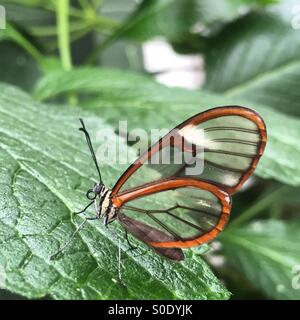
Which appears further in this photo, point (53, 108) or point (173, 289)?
point (53, 108)

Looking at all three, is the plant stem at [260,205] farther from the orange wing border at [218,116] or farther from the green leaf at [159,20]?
the orange wing border at [218,116]

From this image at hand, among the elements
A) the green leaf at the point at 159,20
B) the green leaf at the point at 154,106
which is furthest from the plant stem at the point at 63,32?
the green leaf at the point at 154,106

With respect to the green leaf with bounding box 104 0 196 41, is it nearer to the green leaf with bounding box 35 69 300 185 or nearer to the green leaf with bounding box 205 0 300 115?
the green leaf with bounding box 205 0 300 115

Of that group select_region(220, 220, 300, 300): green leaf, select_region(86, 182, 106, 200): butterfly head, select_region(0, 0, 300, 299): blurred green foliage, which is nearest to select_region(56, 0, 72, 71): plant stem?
select_region(0, 0, 300, 299): blurred green foliage

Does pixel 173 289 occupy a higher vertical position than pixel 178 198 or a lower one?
lower

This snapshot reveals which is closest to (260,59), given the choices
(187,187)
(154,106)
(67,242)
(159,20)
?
(159,20)

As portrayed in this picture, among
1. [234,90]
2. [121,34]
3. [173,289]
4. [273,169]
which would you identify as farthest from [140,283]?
[234,90]
